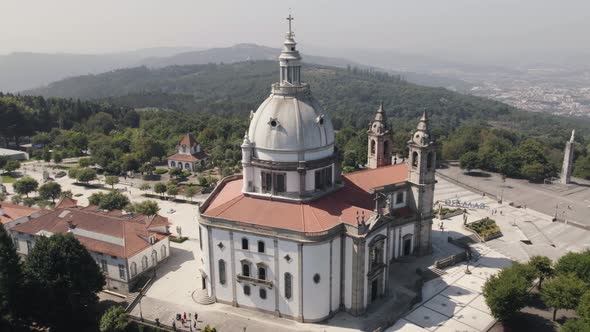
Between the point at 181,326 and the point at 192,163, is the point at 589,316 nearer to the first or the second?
the point at 181,326

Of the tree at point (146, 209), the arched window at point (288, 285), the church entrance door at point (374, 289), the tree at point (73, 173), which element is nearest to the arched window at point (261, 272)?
the arched window at point (288, 285)

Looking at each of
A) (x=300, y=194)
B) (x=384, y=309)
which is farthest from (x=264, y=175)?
(x=384, y=309)

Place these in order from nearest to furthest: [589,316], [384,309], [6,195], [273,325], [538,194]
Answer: [589,316]
[273,325]
[384,309]
[6,195]
[538,194]

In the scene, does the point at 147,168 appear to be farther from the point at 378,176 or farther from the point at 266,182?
the point at 378,176

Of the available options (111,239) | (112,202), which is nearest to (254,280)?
(111,239)

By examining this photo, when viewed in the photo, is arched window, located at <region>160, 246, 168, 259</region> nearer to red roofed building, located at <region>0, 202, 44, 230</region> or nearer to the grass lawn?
red roofed building, located at <region>0, 202, 44, 230</region>
